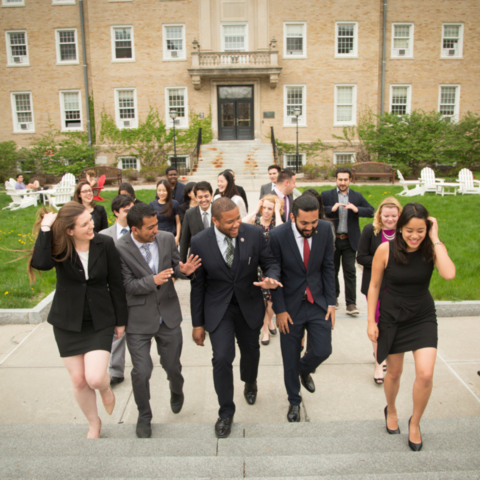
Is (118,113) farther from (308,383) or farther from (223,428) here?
(223,428)

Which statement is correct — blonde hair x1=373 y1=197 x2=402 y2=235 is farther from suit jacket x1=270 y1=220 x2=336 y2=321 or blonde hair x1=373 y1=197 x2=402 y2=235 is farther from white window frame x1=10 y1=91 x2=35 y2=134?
white window frame x1=10 y1=91 x2=35 y2=134

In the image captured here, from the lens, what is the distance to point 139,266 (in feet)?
13.2

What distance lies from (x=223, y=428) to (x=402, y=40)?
28165 mm

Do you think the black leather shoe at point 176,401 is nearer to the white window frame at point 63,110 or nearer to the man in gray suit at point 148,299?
the man in gray suit at point 148,299

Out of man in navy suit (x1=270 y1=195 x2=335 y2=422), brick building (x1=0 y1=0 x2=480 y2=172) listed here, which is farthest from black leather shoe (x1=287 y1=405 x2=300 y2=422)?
Answer: brick building (x1=0 y1=0 x2=480 y2=172)

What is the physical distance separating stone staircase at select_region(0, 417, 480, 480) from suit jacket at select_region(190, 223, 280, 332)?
0.97 meters

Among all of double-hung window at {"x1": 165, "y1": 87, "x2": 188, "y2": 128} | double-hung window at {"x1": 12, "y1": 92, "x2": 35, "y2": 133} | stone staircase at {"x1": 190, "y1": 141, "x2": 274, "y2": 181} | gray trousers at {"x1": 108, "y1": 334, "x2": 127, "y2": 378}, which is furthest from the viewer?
double-hung window at {"x1": 12, "y1": 92, "x2": 35, "y2": 133}

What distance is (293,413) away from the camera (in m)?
4.18

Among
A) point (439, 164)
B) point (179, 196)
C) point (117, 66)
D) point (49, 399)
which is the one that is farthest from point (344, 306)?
point (117, 66)

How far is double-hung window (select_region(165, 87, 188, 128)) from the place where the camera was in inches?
1064

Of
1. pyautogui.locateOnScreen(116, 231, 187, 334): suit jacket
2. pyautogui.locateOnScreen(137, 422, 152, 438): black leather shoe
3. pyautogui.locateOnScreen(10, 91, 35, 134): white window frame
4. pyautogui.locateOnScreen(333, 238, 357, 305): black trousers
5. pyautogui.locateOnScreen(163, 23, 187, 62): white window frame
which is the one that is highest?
pyautogui.locateOnScreen(163, 23, 187, 62): white window frame

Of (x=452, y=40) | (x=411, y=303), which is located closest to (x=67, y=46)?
(x=452, y=40)

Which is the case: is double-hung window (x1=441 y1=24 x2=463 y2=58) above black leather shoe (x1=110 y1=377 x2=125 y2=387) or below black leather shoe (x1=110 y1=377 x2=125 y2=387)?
above

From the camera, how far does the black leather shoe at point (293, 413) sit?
4.15m
